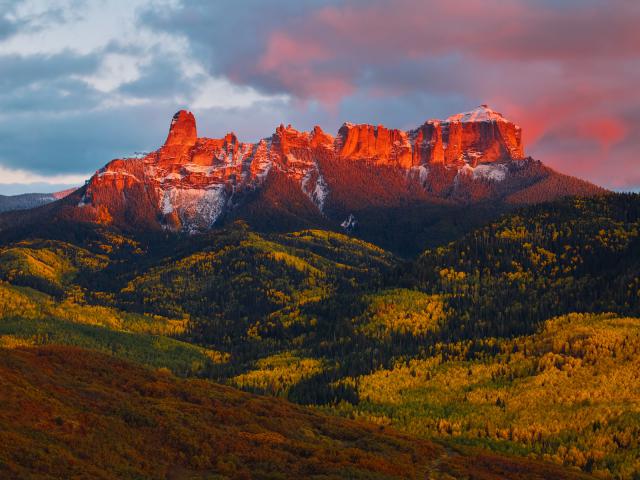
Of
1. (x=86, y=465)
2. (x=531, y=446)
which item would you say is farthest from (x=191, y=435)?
(x=531, y=446)

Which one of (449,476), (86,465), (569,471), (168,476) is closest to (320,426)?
(449,476)

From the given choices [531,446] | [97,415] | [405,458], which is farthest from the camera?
[531,446]

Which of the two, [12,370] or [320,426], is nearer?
[12,370]

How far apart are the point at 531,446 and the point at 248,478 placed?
104 m

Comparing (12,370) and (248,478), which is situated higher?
(12,370)

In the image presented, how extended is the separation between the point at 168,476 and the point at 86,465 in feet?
41.0

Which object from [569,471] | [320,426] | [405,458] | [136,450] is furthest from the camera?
[320,426]

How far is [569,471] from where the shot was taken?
14688cm

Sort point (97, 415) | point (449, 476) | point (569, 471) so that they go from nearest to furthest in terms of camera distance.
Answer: point (97, 415), point (449, 476), point (569, 471)

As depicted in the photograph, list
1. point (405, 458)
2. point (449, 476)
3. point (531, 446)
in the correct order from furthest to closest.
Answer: point (531, 446)
point (405, 458)
point (449, 476)

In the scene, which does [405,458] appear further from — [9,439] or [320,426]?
[9,439]

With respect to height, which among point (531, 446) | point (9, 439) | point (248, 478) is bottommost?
point (531, 446)

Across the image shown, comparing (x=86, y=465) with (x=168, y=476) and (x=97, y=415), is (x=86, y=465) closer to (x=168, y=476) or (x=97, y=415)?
(x=168, y=476)

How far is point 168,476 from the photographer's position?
98250 millimetres
